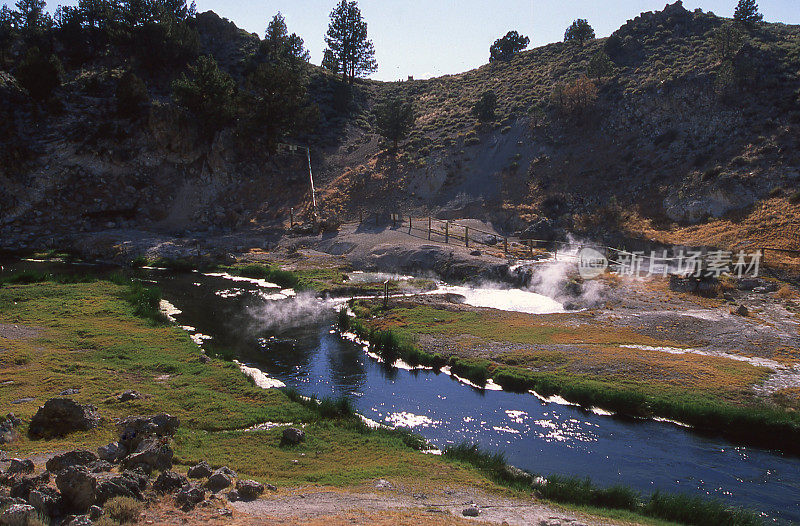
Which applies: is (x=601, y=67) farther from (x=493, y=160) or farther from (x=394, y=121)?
(x=394, y=121)

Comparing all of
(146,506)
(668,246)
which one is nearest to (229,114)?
(668,246)

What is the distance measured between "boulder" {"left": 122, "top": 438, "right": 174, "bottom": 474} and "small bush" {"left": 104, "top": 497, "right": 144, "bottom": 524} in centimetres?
210

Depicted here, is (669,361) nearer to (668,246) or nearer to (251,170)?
(668,246)

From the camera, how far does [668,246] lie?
43.7 metres

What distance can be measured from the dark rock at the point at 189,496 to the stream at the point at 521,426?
9.02 meters

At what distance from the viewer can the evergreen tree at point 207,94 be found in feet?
211

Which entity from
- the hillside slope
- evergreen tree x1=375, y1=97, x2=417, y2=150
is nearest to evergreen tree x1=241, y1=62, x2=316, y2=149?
the hillside slope

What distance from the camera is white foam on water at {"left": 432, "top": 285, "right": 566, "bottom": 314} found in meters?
34.8

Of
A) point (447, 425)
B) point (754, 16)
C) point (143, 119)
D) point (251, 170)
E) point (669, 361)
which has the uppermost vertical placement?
point (754, 16)

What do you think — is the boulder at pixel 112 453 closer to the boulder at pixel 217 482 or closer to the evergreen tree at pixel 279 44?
the boulder at pixel 217 482

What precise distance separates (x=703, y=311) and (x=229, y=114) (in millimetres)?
57072

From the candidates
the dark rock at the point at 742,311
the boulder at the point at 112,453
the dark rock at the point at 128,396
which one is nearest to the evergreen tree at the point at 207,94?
the dark rock at the point at 128,396

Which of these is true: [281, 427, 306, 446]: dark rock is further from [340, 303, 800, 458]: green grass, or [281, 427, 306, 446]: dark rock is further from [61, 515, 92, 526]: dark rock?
[340, 303, 800, 458]: green grass

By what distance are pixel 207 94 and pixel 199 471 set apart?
61.3m
